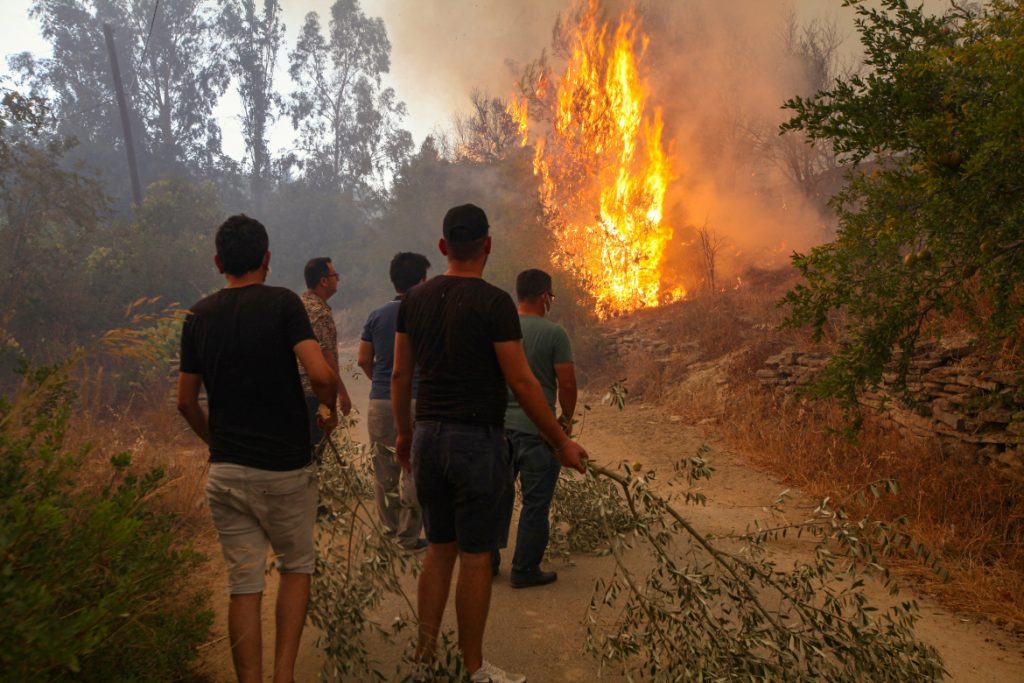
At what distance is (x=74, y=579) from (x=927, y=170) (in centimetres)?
448

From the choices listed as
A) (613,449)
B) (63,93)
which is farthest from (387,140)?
(613,449)

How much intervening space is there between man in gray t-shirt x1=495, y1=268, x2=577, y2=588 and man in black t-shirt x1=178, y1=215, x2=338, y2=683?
5.66 feet

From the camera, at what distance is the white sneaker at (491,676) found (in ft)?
10.1

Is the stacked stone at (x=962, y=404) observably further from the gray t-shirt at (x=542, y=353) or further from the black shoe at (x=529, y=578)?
the black shoe at (x=529, y=578)

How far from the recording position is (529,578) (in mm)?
4656

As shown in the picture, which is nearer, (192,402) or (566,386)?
(192,402)

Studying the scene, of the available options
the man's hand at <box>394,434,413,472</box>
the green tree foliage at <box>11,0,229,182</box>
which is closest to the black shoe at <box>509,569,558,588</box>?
the man's hand at <box>394,434,413,472</box>

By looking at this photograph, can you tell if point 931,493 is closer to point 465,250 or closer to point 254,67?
point 465,250

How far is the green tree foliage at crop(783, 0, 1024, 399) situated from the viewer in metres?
3.64

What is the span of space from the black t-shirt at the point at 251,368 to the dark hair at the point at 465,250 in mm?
738

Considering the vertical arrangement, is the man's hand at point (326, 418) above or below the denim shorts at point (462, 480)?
above

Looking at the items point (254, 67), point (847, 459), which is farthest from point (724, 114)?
point (254, 67)

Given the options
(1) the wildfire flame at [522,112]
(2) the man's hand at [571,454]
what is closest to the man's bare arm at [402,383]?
(2) the man's hand at [571,454]

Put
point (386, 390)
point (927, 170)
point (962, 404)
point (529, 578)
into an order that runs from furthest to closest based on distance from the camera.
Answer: point (962, 404) → point (386, 390) → point (529, 578) → point (927, 170)
